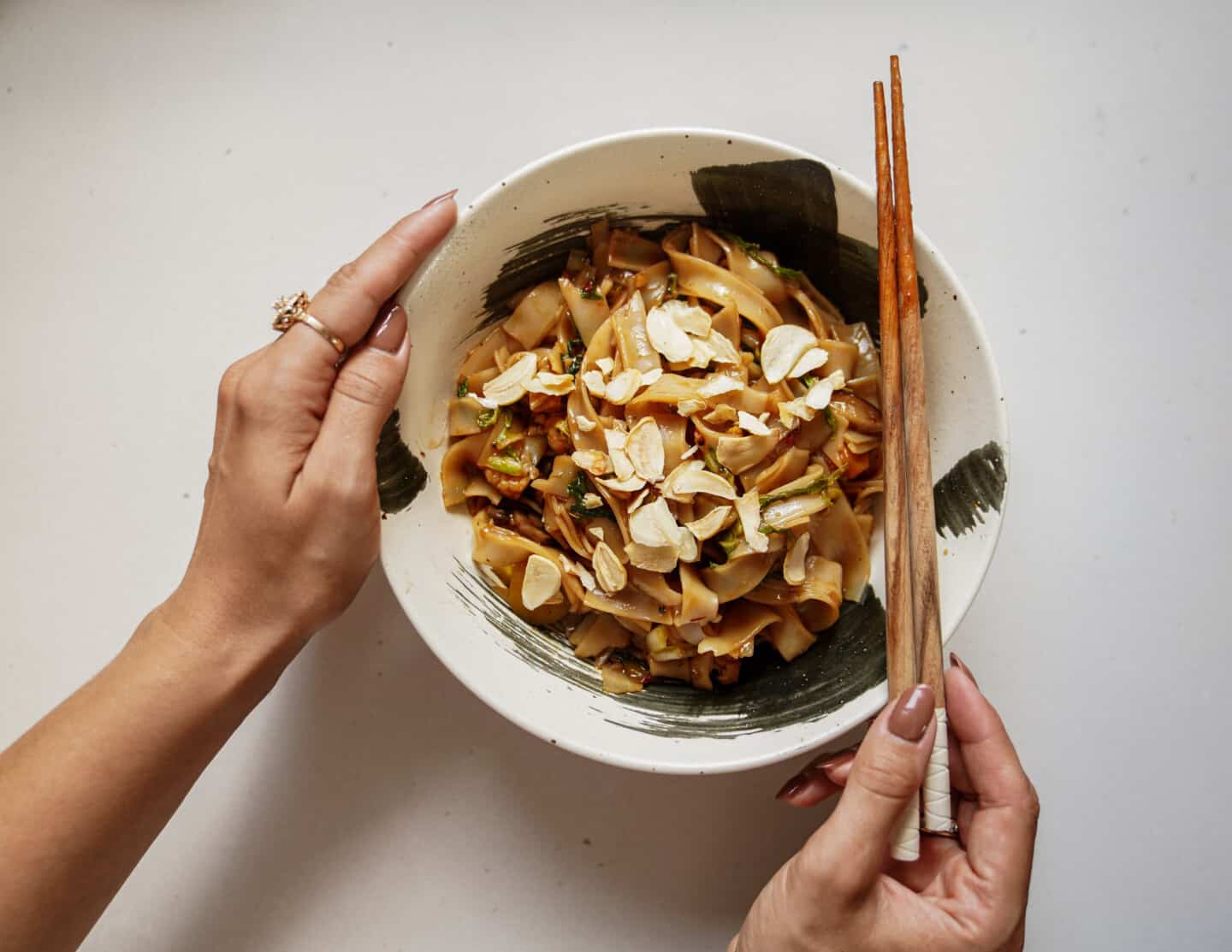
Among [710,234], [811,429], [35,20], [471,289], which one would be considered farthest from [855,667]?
[35,20]

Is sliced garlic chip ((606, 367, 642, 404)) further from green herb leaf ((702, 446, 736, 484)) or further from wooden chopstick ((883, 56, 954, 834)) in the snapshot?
wooden chopstick ((883, 56, 954, 834))

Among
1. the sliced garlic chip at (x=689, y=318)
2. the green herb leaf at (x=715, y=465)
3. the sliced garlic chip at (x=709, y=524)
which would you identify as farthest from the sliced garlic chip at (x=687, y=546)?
the sliced garlic chip at (x=689, y=318)

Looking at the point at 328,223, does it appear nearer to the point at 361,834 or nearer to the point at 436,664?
the point at 436,664

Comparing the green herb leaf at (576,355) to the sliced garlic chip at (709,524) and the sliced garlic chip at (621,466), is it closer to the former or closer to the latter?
the sliced garlic chip at (621,466)

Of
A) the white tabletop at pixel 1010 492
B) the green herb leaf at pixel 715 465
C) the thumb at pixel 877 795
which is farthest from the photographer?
the white tabletop at pixel 1010 492

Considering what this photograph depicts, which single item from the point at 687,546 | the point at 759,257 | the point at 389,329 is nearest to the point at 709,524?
the point at 687,546

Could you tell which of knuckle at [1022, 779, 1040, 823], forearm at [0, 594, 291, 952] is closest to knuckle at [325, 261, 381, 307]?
forearm at [0, 594, 291, 952]

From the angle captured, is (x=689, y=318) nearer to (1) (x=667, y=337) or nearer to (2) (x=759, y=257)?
(1) (x=667, y=337)
